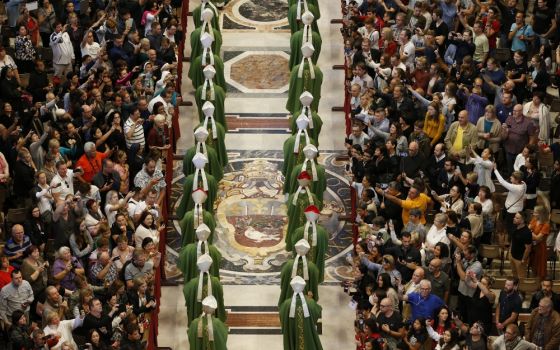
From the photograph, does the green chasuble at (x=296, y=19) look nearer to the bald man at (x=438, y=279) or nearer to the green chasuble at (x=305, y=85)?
the green chasuble at (x=305, y=85)

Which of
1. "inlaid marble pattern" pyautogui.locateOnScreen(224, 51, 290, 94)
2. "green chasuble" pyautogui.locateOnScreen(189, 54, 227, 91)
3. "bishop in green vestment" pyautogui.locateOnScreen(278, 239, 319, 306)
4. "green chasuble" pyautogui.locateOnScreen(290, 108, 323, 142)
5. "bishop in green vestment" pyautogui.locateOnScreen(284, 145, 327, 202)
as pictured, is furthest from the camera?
"inlaid marble pattern" pyautogui.locateOnScreen(224, 51, 290, 94)

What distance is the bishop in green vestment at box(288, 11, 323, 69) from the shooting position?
28203mm

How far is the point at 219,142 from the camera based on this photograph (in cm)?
2667

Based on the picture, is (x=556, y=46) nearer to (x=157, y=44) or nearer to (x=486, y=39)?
(x=486, y=39)

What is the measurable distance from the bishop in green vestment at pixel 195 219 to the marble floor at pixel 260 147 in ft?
2.99

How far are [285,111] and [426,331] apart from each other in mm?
9171

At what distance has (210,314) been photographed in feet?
72.3

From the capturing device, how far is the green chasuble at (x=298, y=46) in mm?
29031

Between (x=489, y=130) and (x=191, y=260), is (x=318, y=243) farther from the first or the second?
(x=489, y=130)

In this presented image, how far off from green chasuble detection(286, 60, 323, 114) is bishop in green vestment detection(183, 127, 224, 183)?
2.17 meters

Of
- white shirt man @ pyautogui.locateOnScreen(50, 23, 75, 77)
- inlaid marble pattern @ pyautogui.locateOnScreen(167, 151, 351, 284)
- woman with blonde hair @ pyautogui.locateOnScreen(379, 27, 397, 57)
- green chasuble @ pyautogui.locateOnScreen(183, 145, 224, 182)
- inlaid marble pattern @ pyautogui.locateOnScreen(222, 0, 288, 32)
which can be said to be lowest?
inlaid marble pattern @ pyautogui.locateOnScreen(167, 151, 351, 284)

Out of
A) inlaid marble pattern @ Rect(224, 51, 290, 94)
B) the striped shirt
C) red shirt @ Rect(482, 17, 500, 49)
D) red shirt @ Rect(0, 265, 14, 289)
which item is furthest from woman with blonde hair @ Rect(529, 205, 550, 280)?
inlaid marble pattern @ Rect(224, 51, 290, 94)

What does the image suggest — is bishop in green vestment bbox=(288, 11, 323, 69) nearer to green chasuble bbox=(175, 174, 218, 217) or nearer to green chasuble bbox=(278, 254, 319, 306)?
green chasuble bbox=(175, 174, 218, 217)

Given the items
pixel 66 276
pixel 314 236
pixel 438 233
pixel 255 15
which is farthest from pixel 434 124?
pixel 255 15
